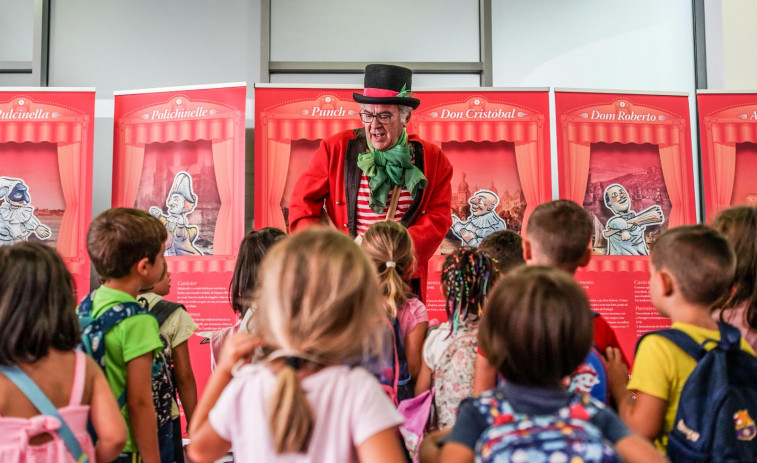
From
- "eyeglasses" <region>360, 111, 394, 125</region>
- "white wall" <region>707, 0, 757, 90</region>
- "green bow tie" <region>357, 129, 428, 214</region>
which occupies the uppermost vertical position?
"white wall" <region>707, 0, 757, 90</region>

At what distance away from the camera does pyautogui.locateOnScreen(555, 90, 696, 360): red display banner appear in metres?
4.83

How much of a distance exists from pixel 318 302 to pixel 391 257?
114 centimetres

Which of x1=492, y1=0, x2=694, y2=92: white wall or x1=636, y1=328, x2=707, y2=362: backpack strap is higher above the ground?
x1=492, y1=0, x2=694, y2=92: white wall

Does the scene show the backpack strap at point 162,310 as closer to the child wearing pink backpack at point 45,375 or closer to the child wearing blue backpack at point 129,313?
the child wearing blue backpack at point 129,313

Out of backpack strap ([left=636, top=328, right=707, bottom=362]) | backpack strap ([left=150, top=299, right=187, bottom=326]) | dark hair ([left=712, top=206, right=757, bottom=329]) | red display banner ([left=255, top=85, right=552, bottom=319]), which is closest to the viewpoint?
backpack strap ([left=636, top=328, right=707, bottom=362])

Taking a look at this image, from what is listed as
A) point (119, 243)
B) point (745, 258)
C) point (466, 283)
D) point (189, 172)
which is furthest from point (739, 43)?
point (119, 243)

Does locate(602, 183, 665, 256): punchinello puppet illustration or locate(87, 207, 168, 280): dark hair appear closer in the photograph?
locate(87, 207, 168, 280): dark hair

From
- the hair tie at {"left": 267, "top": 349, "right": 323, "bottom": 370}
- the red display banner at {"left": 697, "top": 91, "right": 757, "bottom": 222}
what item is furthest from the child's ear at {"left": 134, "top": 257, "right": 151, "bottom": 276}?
the red display banner at {"left": 697, "top": 91, "right": 757, "bottom": 222}

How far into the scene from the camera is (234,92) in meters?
4.80

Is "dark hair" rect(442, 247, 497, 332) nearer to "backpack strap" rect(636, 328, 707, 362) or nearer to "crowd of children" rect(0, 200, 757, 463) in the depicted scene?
"crowd of children" rect(0, 200, 757, 463)

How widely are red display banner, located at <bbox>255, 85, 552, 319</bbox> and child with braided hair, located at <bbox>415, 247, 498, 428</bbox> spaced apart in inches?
97.9

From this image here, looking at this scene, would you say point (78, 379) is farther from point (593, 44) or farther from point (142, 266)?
point (593, 44)

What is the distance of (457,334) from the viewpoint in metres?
2.22

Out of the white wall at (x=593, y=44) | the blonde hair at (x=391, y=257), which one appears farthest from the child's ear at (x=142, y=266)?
the white wall at (x=593, y=44)
